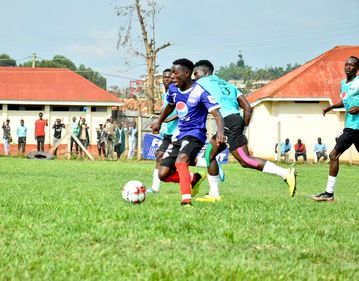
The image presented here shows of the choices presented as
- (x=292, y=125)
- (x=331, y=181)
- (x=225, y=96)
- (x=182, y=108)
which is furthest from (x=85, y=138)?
(x=182, y=108)

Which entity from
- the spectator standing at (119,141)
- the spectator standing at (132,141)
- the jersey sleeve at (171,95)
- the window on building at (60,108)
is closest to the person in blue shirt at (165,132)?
the jersey sleeve at (171,95)

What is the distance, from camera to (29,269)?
431cm

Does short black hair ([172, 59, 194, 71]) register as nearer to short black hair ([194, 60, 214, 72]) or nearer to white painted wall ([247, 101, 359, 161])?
short black hair ([194, 60, 214, 72])

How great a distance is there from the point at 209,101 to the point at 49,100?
147 feet

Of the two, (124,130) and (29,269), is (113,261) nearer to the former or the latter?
(29,269)

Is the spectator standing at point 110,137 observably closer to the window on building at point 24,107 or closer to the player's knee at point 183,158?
the window on building at point 24,107

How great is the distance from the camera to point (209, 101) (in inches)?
337

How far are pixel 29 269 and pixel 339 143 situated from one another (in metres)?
7.26

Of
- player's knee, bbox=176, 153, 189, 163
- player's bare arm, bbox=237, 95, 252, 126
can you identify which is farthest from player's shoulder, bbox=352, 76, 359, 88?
player's knee, bbox=176, 153, 189, 163

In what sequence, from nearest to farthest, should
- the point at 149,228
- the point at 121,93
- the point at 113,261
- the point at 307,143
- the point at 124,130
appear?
the point at 113,261 < the point at 149,228 < the point at 124,130 < the point at 307,143 < the point at 121,93

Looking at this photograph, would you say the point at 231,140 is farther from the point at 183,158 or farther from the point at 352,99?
the point at 352,99

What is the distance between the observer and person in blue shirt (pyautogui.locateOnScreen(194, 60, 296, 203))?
9.88 meters

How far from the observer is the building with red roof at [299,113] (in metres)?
41.8

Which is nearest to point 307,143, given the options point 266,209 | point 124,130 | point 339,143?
point 124,130
